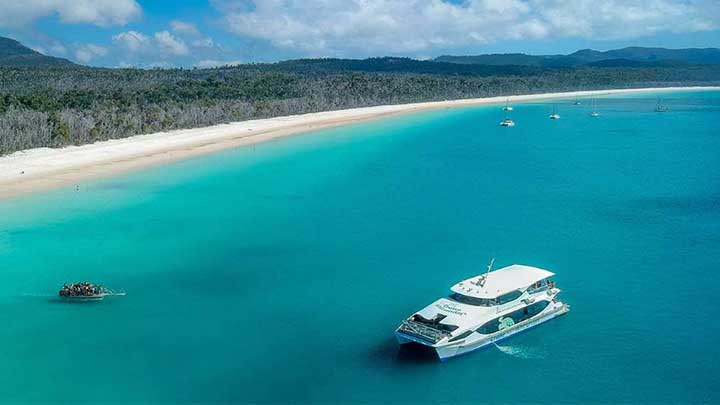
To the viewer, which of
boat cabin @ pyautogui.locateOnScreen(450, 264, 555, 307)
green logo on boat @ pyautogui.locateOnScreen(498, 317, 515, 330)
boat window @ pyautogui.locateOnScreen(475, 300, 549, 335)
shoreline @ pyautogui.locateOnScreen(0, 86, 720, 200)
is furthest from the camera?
shoreline @ pyautogui.locateOnScreen(0, 86, 720, 200)

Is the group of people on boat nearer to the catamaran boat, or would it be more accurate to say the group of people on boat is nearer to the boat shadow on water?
the boat shadow on water

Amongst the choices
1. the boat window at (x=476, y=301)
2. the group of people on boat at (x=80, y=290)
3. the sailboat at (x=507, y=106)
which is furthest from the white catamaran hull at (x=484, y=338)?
the sailboat at (x=507, y=106)

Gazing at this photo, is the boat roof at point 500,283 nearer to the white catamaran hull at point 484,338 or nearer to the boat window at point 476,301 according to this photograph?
the boat window at point 476,301

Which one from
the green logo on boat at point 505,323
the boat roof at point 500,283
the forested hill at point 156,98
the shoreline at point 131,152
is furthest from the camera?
the forested hill at point 156,98

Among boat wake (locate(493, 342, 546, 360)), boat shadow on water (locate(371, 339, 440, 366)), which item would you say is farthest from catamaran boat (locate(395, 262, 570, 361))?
boat wake (locate(493, 342, 546, 360))

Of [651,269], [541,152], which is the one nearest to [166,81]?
[541,152]

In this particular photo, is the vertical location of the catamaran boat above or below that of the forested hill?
below

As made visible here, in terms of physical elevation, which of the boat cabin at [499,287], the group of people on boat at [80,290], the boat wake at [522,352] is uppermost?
the boat cabin at [499,287]

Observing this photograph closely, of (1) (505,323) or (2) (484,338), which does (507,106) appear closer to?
(1) (505,323)

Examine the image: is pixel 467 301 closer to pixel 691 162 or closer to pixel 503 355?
pixel 503 355
